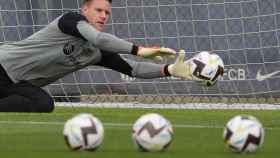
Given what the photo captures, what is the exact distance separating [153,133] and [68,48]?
219cm

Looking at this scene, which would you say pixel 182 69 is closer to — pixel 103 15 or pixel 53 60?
pixel 103 15

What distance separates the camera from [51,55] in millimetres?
10461

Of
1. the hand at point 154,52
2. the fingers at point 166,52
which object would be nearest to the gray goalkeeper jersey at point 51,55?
the hand at point 154,52

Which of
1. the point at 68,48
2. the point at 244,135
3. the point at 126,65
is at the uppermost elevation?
the point at 68,48

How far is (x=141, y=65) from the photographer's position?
1080 cm

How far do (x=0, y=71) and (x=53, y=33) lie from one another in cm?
69

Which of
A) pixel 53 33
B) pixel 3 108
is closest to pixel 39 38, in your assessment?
pixel 53 33

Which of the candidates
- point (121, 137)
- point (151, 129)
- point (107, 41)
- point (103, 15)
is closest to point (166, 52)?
point (107, 41)

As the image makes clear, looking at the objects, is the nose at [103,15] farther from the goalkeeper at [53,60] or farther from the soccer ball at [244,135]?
the soccer ball at [244,135]

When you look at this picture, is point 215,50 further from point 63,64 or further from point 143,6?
point 63,64

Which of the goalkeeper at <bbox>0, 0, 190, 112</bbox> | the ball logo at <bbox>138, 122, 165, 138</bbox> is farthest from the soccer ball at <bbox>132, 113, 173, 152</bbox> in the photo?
the goalkeeper at <bbox>0, 0, 190, 112</bbox>

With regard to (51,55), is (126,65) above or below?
below

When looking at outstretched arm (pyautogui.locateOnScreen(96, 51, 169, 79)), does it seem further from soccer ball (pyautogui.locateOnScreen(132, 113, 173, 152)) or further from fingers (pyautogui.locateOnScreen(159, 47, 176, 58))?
soccer ball (pyautogui.locateOnScreen(132, 113, 173, 152))

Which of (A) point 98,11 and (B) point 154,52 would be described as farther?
(A) point 98,11
